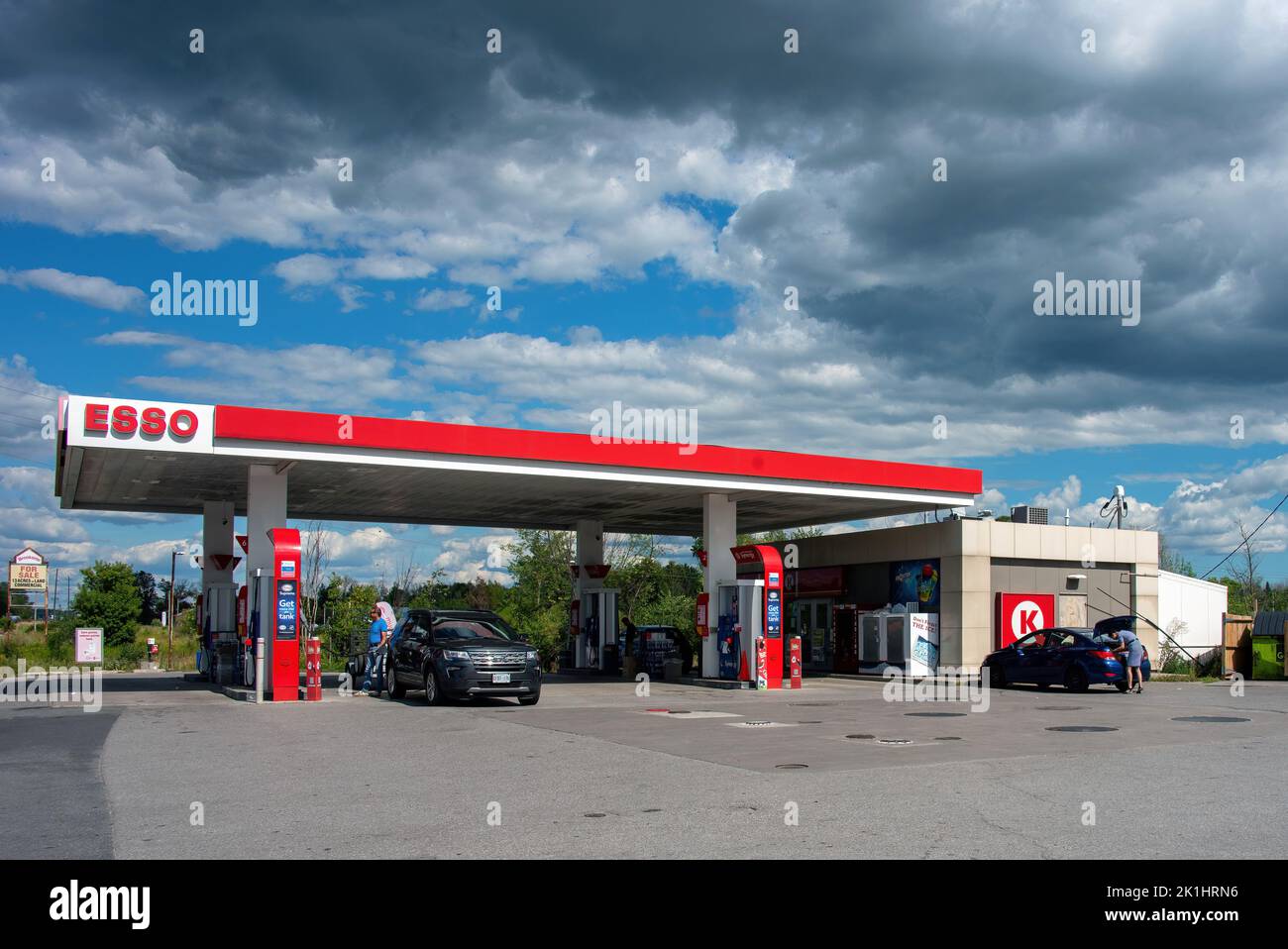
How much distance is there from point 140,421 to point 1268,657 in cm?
2942

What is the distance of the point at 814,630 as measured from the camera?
36.8m

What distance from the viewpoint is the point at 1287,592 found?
74062 millimetres

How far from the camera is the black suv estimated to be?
1953 cm

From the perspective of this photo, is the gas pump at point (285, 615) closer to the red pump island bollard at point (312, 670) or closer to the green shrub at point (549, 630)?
the red pump island bollard at point (312, 670)

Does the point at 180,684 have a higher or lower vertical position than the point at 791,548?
lower

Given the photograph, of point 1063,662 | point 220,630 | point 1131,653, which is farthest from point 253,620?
point 1131,653

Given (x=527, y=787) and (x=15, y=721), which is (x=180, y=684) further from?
(x=527, y=787)

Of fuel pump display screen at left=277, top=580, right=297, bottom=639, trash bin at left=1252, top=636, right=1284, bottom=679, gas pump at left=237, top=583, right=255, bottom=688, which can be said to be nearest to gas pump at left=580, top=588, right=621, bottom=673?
gas pump at left=237, top=583, right=255, bottom=688

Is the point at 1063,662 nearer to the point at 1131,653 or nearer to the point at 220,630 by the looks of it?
the point at 1131,653

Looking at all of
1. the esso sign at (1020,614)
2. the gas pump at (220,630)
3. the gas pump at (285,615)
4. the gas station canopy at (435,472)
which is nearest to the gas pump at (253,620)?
the gas pump at (285,615)

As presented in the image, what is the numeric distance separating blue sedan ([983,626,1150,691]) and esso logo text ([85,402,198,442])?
61.6 ft
